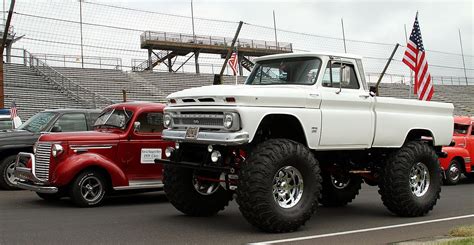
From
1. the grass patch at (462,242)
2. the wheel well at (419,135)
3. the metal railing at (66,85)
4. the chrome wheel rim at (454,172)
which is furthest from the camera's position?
the metal railing at (66,85)

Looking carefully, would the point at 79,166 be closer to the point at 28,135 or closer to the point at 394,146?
the point at 28,135

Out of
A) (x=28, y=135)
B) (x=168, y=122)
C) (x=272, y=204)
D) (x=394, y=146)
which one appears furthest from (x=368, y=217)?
(x=28, y=135)

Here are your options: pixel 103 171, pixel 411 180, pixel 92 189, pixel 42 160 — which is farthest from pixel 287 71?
pixel 42 160

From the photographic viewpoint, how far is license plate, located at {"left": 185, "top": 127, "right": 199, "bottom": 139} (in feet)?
24.1

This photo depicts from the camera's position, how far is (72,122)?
1201 cm

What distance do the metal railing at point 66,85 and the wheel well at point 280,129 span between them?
2048cm

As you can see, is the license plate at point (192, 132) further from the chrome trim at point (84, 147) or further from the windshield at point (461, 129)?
the windshield at point (461, 129)

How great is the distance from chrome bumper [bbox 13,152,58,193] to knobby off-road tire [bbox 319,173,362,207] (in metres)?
4.70

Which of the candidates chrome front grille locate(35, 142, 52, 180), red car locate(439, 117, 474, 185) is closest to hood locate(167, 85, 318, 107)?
chrome front grille locate(35, 142, 52, 180)

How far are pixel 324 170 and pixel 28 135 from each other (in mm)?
6800

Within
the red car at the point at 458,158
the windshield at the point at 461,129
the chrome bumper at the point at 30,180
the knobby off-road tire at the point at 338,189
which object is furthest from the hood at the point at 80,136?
the windshield at the point at 461,129

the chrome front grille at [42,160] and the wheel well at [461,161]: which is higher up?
the chrome front grille at [42,160]

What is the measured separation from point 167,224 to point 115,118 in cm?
337

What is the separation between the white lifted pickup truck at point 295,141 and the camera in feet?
22.7
